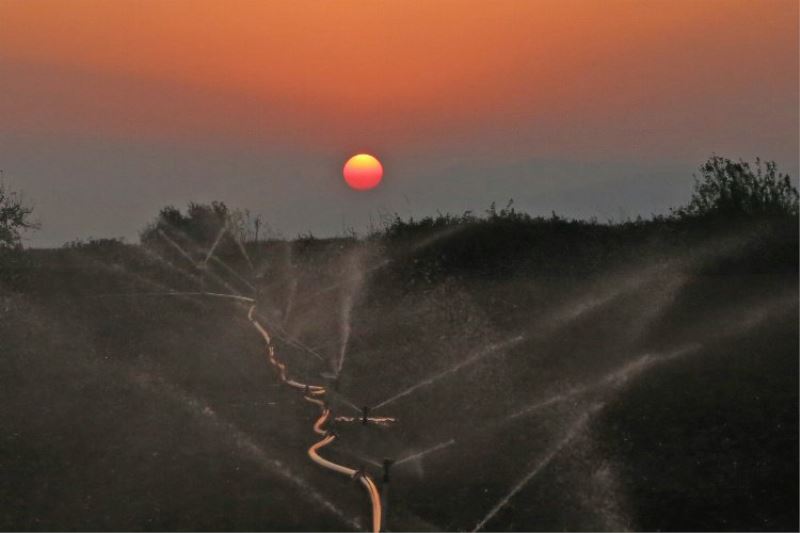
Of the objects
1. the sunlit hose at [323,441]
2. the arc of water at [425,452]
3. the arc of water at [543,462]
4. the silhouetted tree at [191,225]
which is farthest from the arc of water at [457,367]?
the silhouetted tree at [191,225]

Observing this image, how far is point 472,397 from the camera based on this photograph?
449 inches

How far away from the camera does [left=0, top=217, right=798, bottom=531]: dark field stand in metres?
8.27

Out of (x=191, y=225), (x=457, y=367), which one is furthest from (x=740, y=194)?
(x=191, y=225)

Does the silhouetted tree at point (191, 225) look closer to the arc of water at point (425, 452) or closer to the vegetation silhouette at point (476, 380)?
the vegetation silhouette at point (476, 380)

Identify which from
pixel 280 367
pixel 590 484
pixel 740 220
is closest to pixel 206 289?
pixel 280 367

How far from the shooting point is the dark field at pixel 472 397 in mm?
8266

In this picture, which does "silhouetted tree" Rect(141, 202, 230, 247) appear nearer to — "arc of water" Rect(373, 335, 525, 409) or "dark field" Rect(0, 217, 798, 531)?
"dark field" Rect(0, 217, 798, 531)

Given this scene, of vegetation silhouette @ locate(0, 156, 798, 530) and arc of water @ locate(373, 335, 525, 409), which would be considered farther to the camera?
arc of water @ locate(373, 335, 525, 409)

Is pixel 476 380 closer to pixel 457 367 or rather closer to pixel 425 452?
pixel 457 367

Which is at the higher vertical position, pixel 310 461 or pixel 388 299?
pixel 388 299

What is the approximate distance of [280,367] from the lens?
1487 cm

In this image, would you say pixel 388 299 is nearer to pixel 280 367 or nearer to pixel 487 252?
pixel 487 252

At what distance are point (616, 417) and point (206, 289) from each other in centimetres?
2103

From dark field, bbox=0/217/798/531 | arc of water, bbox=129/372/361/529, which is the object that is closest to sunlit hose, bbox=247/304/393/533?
dark field, bbox=0/217/798/531
